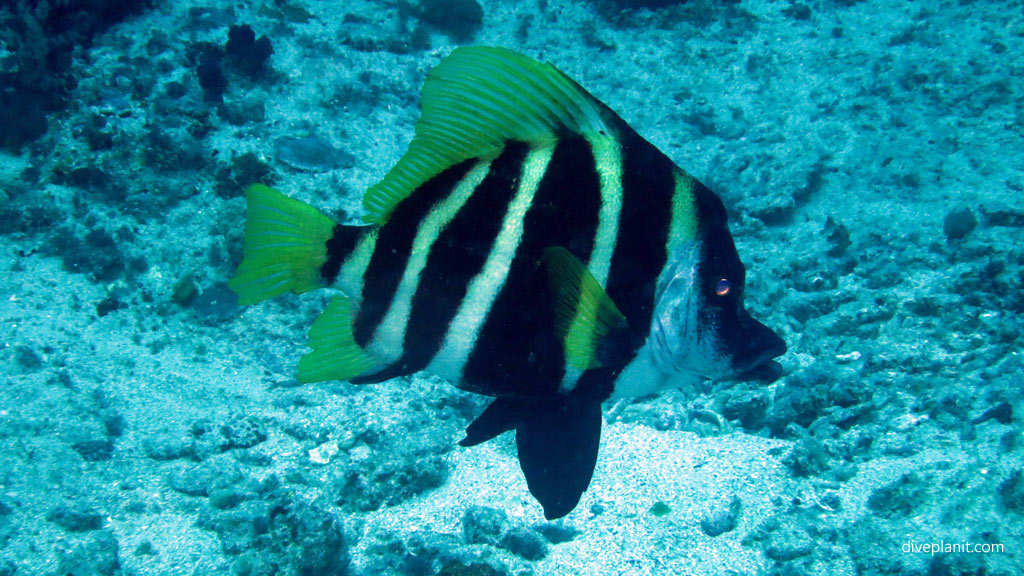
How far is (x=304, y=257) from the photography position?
4.63 ft

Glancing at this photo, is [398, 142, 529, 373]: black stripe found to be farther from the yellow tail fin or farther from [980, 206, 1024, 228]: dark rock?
[980, 206, 1024, 228]: dark rock

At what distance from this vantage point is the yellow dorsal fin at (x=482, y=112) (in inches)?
52.1

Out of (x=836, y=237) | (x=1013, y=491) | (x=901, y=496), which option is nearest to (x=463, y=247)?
(x=901, y=496)

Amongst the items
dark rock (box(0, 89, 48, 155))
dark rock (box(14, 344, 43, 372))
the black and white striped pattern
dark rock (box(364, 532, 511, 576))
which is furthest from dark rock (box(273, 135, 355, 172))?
the black and white striped pattern

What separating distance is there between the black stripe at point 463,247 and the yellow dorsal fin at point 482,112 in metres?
0.07

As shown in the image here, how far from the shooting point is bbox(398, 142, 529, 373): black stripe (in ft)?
4.40

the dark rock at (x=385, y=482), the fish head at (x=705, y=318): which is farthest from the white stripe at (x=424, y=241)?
the dark rock at (x=385, y=482)

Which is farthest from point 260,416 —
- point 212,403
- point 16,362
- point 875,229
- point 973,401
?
point 875,229

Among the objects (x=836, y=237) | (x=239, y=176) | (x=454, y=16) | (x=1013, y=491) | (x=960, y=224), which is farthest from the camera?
(x=454, y=16)

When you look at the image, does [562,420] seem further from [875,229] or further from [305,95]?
[305,95]

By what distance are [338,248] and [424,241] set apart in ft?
0.78

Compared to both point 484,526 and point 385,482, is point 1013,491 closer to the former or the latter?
point 484,526

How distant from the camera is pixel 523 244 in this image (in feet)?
4.36

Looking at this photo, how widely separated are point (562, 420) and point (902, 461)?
256 centimetres
